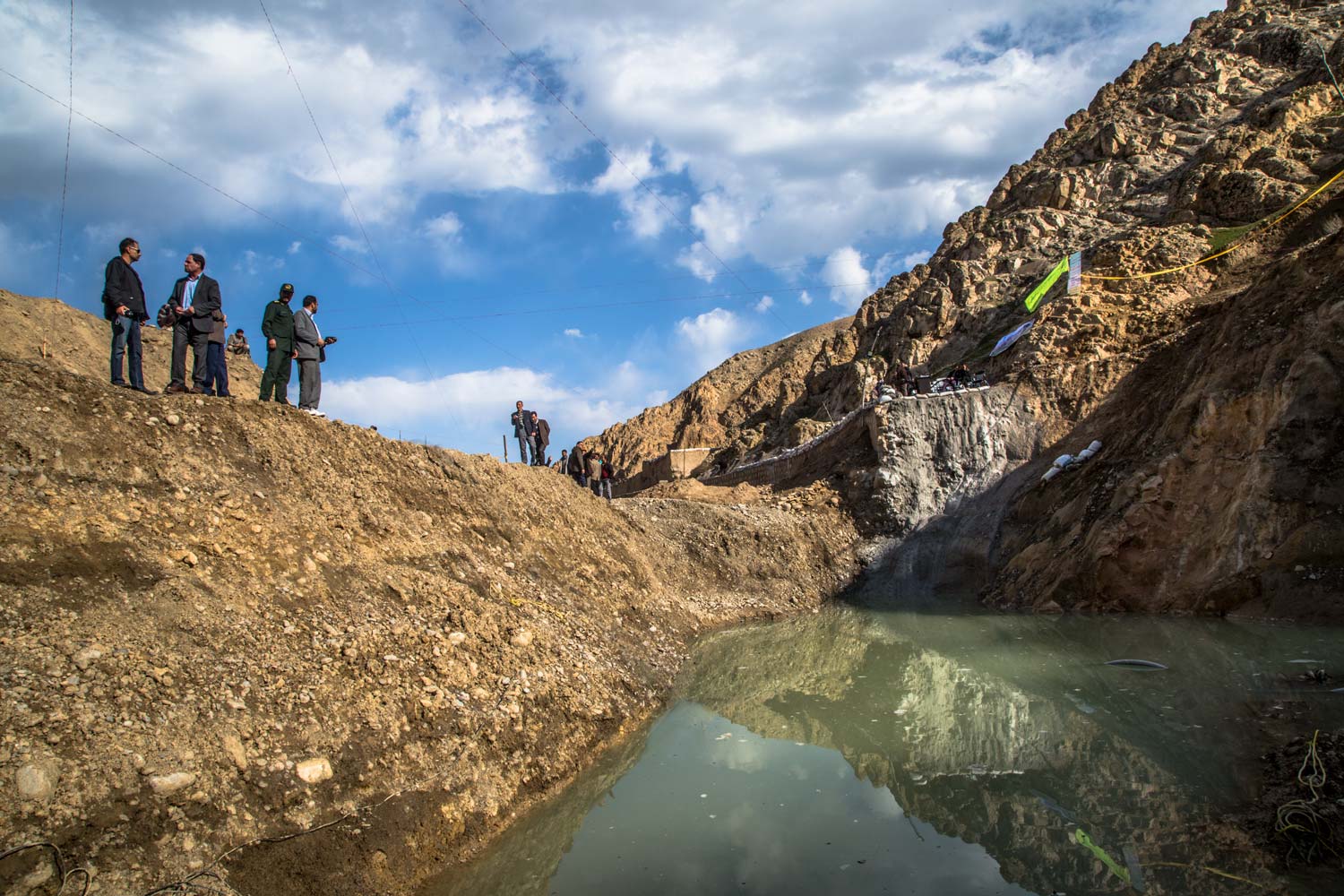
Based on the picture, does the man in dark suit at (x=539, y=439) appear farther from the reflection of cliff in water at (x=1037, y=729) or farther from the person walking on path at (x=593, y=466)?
the reflection of cliff in water at (x=1037, y=729)

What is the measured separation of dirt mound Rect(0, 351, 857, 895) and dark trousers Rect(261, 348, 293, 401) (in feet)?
1.71

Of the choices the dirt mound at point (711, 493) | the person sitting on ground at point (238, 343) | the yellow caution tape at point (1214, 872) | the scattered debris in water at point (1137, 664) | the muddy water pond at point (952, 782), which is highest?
the person sitting on ground at point (238, 343)

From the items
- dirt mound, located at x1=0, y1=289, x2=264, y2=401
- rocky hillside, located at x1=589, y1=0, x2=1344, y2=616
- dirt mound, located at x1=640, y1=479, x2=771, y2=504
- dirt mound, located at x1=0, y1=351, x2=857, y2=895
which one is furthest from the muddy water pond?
dirt mound, located at x1=0, y1=289, x2=264, y2=401

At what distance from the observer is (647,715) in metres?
9.52

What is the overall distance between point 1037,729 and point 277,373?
993 cm

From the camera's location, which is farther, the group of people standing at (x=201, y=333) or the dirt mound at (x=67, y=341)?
the dirt mound at (x=67, y=341)

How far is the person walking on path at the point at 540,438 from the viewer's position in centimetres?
1948

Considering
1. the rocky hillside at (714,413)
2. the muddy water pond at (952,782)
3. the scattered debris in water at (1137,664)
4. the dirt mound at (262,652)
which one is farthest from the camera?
the rocky hillside at (714,413)

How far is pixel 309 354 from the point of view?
1064 cm

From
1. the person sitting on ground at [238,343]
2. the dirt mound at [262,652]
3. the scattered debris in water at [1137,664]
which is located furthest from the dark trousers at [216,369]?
the person sitting on ground at [238,343]

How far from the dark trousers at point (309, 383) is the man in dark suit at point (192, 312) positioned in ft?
4.08

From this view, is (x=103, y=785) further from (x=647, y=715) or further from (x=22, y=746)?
(x=647, y=715)

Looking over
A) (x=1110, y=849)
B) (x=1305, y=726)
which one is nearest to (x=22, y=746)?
(x=1110, y=849)

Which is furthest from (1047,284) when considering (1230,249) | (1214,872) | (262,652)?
(262,652)
